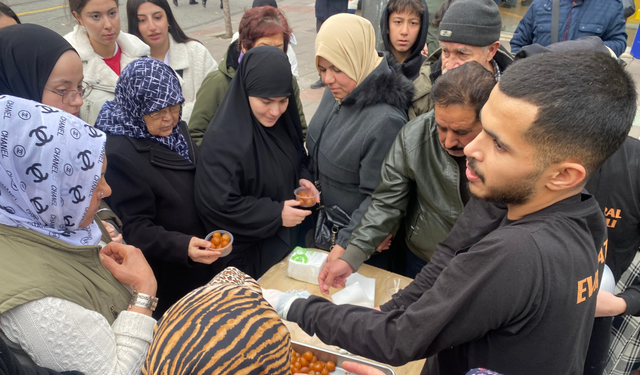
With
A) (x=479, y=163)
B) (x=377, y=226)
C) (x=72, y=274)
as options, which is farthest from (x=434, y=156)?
(x=72, y=274)

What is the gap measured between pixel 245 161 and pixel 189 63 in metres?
1.90

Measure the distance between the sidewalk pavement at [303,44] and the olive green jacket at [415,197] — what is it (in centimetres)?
421

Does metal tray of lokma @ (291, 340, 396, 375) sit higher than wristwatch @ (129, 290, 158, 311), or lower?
lower

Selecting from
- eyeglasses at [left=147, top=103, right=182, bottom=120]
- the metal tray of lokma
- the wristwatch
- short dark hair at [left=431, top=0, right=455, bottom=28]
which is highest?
short dark hair at [left=431, top=0, right=455, bottom=28]

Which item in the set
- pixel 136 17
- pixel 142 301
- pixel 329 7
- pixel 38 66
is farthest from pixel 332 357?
pixel 329 7

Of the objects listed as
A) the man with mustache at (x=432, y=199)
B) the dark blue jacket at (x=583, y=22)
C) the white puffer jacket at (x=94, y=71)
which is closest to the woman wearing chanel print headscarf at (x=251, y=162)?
the man with mustache at (x=432, y=199)

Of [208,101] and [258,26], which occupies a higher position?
[258,26]

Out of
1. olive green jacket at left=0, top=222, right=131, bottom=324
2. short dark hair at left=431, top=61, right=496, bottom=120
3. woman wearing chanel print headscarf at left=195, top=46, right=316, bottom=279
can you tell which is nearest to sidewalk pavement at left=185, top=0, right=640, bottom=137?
woman wearing chanel print headscarf at left=195, top=46, right=316, bottom=279

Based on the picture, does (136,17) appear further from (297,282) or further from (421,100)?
(297,282)

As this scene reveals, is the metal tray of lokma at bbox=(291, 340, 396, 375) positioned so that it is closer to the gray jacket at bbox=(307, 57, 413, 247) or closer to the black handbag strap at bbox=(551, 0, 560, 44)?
the gray jacket at bbox=(307, 57, 413, 247)

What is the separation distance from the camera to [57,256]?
1380 millimetres

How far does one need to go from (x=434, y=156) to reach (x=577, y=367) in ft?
3.73

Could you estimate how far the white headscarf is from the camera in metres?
1.32

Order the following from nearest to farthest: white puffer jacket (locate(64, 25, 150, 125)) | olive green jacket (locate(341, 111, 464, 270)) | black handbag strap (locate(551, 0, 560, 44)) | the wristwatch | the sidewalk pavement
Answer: the wristwatch < olive green jacket (locate(341, 111, 464, 270)) < white puffer jacket (locate(64, 25, 150, 125)) < black handbag strap (locate(551, 0, 560, 44)) < the sidewalk pavement
